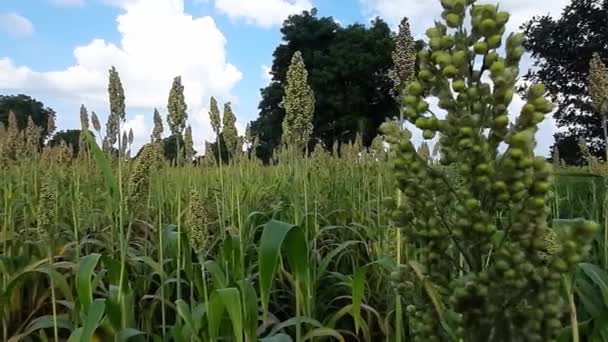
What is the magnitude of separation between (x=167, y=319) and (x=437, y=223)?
2.85 m

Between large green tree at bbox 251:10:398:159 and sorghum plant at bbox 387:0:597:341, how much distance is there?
123 feet

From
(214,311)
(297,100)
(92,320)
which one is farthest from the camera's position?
(297,100)

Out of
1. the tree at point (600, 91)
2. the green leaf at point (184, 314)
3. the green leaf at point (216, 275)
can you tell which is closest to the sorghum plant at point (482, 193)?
the green leaf at point (184, 314)

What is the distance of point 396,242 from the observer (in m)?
2.33

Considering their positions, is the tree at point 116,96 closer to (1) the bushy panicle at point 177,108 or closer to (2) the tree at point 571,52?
(1) the bushy panicle at point 177,108

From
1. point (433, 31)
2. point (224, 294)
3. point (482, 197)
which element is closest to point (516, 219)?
point (482, 197)

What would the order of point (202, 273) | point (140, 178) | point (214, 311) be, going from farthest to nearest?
point (202, 273), point (140, 178), point (214, 311)

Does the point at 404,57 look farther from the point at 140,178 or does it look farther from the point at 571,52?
the point at 571,52

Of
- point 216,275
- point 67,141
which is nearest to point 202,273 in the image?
point 216,275

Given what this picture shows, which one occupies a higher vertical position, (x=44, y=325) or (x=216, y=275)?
(x=216, y=275)

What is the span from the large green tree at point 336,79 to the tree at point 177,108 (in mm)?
35280

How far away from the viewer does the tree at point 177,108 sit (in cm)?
299

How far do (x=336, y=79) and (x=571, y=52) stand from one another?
715 inches

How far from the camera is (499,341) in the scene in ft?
2.75
